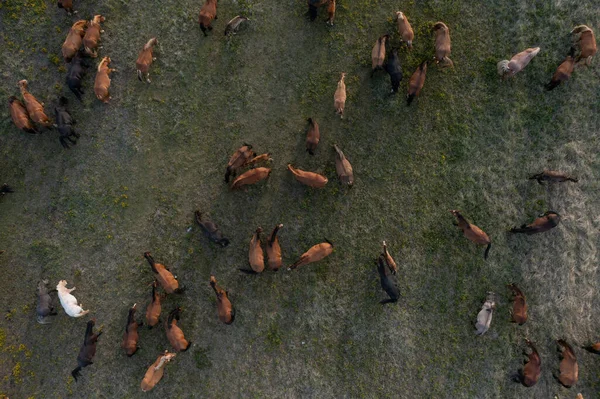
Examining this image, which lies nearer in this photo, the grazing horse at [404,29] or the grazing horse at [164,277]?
the grazing horse at [164,277]

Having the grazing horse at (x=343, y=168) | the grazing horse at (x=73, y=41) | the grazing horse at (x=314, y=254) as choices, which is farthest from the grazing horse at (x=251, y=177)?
the grazing horse at (x=73, y=41)

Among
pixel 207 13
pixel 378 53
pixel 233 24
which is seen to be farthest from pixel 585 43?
pixel 207 13

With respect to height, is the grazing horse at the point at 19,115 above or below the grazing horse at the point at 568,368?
above

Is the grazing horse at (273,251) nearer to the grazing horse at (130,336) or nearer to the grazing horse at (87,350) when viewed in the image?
the grazing horse at (130,336)

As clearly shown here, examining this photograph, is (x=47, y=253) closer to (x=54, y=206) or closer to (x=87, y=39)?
(x=54, y=206)

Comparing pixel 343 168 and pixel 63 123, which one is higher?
pixel 63 123

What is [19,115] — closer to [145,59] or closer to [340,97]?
[145,59]
